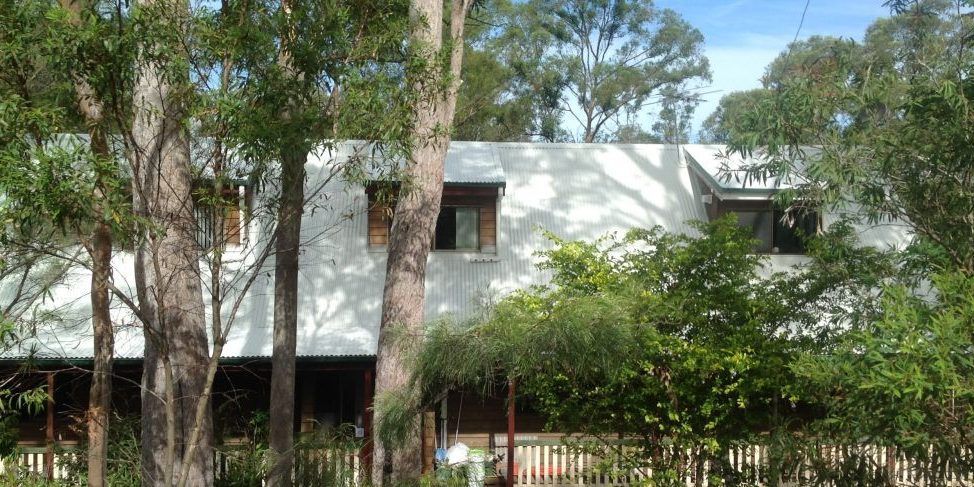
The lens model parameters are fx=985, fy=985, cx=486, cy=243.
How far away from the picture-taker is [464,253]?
693 inches

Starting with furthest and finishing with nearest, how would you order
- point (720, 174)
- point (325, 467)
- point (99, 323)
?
point (720, 174) < point (325, 467) < point (99, 323)

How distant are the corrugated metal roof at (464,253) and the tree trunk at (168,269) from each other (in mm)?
4603

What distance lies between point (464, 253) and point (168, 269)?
8.88m

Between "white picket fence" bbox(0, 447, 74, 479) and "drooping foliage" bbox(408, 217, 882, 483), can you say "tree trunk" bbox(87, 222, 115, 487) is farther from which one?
"drooping foliage" bbox(408, 217, 882, 483)

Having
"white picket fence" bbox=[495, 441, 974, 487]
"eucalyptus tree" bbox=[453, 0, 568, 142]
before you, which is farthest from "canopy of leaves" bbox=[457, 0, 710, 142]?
"white picket fence" bbox=[495, 441, 974, 487]

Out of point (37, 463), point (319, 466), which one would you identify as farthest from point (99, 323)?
point (37, 463)

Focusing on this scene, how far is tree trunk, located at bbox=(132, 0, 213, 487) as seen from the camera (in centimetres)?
823

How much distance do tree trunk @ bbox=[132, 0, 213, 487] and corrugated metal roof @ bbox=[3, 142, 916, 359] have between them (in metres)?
A: 4.60

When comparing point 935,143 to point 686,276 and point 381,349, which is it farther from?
point 381,349

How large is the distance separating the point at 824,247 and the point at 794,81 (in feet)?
7.71

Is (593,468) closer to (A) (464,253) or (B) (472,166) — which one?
(A) (464,253)

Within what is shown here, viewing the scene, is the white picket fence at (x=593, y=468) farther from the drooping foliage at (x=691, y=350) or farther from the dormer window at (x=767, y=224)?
the dormer window at (x=767, y=224)

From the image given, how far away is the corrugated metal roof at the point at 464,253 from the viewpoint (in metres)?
15.1

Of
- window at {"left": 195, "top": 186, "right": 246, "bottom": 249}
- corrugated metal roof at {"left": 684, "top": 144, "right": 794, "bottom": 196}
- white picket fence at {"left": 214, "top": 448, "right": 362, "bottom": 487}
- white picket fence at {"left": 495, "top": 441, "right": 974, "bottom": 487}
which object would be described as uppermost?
corrugated metal roof at {"left": 684, "top": 144, "right": 794, "bottom": 196}
